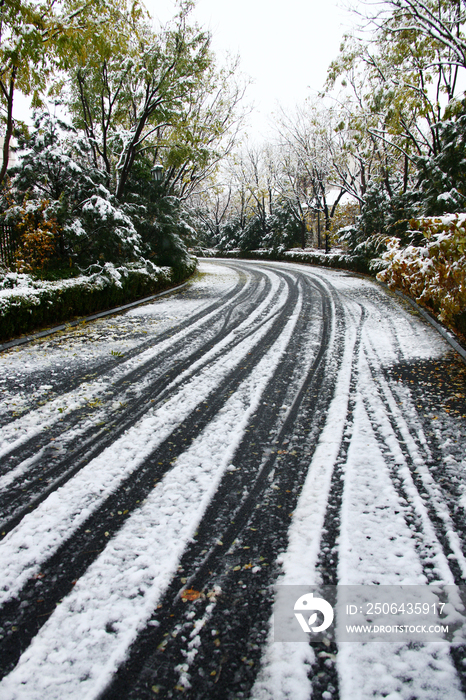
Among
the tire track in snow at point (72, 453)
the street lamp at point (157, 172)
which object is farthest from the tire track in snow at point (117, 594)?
the street lamp at point (157, 172)

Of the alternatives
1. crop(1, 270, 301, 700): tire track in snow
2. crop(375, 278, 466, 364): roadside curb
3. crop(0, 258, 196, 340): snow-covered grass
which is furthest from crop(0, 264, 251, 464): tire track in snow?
crop(375, 278, 466, 364): roadside curb

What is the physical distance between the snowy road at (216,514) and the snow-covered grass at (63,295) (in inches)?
67.2

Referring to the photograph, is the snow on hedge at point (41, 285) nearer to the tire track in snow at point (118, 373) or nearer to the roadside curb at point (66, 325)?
the roadside curb at point (66, 325)

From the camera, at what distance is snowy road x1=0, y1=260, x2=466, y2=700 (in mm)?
1739

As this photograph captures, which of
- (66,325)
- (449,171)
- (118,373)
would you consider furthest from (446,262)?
(449,171)

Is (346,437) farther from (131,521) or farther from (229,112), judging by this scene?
(229,112)

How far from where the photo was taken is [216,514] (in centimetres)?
268

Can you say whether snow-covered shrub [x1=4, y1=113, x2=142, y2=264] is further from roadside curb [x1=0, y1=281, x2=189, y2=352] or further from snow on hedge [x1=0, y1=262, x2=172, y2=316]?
roadside curb [x1=0, y1=281, x2=189, y2=352]

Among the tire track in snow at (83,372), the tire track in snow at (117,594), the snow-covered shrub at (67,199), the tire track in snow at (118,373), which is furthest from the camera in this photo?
the snow-covered shrub at (67,199)

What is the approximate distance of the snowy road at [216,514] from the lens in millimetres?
1739

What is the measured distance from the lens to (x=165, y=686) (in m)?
1.67

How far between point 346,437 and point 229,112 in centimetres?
1860

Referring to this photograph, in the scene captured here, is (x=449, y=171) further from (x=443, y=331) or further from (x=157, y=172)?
(x=157, y=172)

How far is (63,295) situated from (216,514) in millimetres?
6995
